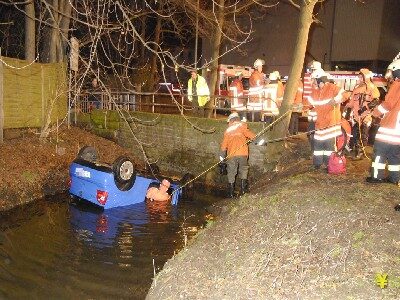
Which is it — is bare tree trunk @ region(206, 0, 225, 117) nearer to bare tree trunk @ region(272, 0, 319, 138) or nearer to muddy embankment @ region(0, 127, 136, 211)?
bare tree trunk @ region(272, 0, 319, 138)

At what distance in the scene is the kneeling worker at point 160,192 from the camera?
9.40m

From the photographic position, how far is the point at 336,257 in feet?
14.7

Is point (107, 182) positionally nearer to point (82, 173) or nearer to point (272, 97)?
point (82, 173)

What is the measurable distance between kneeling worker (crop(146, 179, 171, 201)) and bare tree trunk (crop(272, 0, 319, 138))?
3485mm

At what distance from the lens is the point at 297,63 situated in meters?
10.9

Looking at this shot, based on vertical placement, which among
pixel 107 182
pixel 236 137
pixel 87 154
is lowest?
pixel 107 182

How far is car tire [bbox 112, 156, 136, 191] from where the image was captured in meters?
8.51

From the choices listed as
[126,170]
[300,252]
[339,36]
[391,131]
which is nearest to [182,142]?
[126,170]

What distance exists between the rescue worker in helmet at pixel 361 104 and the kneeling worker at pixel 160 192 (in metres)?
4.37

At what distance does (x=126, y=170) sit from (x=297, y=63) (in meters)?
5.29

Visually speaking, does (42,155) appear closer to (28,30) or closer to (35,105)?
(35,105)

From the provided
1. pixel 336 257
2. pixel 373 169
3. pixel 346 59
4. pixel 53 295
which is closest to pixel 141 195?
pixel 53 295

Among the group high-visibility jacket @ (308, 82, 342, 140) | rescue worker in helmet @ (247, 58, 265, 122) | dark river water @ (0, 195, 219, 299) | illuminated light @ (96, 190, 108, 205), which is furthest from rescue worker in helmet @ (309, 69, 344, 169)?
illuminated light @ (96, 190, 108, 205)

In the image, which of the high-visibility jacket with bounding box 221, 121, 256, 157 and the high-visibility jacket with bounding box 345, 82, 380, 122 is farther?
the high-visibility jacket with bounding box 221, 121, 256, 157
